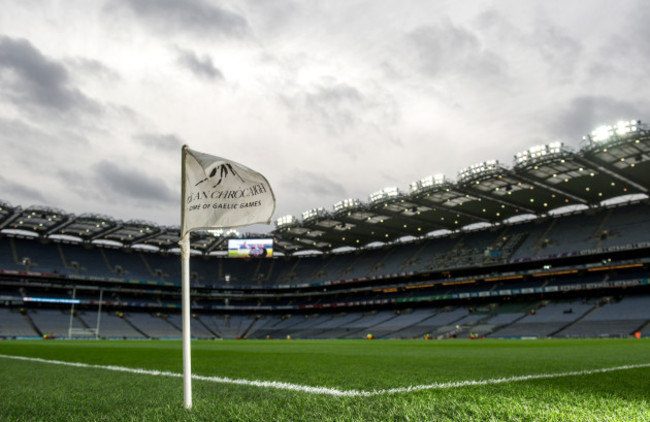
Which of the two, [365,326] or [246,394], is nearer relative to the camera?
[246,394]

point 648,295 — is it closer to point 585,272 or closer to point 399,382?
point 585,272

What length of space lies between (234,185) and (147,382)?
3.75m

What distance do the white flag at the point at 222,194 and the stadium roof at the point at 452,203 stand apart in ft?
123

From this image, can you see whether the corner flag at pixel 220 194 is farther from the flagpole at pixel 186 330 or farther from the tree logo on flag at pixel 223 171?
the flagpole at pixel 186 330

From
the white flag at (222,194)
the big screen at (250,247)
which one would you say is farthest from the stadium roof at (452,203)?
the white flag at (222,194)

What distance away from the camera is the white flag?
4676mm

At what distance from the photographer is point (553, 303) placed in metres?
51.8

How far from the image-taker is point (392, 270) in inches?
2699

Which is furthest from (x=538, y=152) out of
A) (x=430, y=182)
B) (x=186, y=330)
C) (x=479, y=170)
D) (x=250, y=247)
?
(x=250, y=247)

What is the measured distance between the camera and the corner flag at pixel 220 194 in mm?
4668

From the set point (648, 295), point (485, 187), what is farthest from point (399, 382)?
point (648, 295)

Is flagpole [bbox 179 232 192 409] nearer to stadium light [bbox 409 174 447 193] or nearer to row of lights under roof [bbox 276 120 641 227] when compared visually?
row of lights under roof [bbox 276 120 641 227]

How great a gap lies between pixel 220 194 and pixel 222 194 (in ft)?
0.07

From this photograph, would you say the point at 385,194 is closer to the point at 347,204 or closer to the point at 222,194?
the point at 347,204
